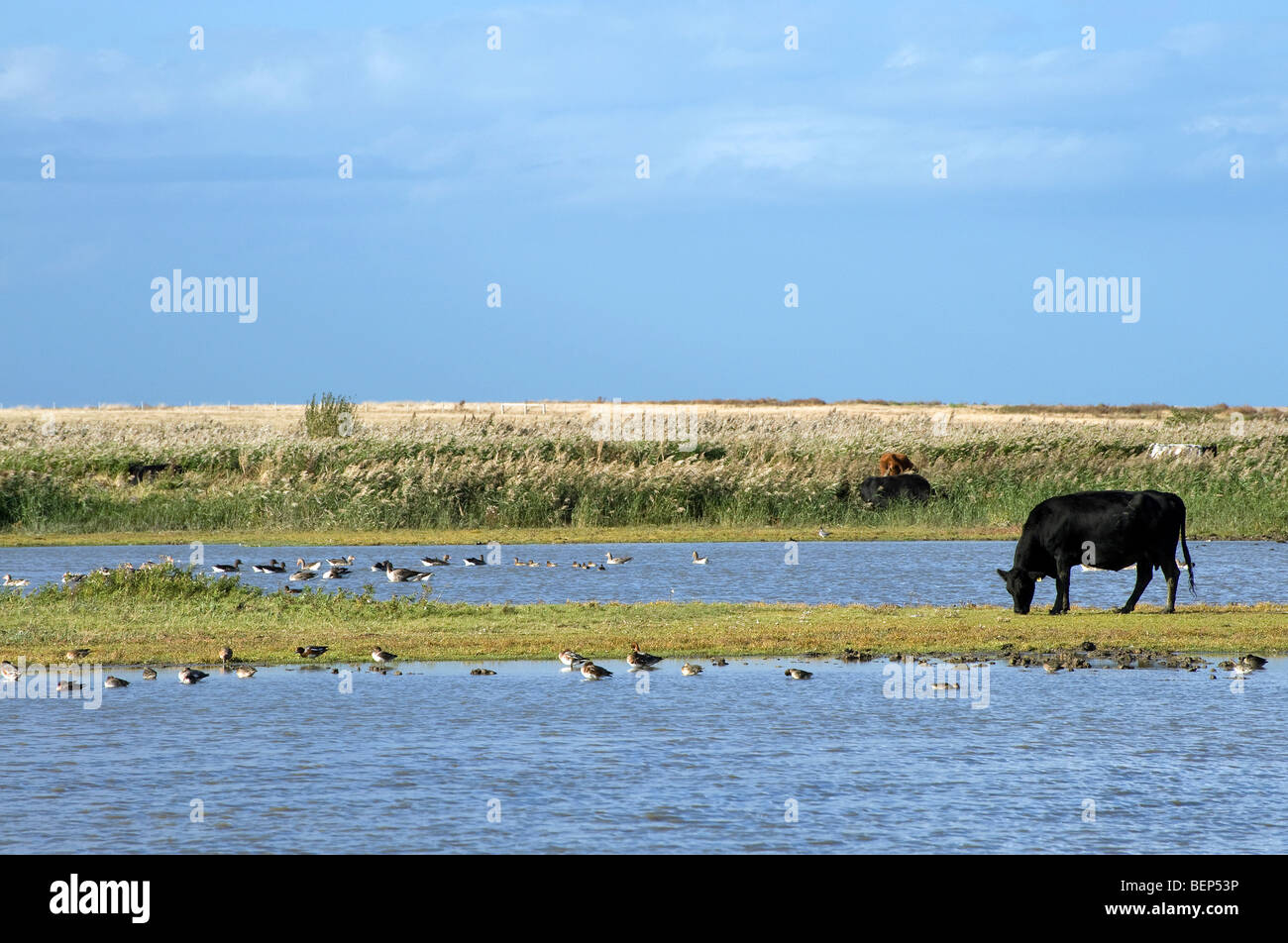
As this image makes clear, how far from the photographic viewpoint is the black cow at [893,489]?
37531 mm

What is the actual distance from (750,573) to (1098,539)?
8.33 metres

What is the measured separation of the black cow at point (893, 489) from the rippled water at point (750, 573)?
171 inches

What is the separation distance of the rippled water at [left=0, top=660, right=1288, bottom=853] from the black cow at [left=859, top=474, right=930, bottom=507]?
2209 cm

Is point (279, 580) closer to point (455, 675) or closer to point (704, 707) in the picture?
point (455, 675)

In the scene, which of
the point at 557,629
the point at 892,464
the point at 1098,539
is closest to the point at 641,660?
the point at 557,629

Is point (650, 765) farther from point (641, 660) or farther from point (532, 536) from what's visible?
point (532, 536)

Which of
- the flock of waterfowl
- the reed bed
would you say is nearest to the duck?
the flock of waterfowl

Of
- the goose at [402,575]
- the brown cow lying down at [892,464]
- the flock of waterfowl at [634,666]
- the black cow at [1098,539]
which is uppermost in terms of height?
the brown cow lying down at [892,464]

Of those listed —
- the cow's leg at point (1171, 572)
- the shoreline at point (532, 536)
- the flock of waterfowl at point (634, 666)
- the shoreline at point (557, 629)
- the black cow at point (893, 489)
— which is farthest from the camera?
the black cow at point (893, 489)

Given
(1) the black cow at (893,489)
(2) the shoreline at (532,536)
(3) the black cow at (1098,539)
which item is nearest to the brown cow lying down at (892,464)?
(1) the black cow at (893,489)

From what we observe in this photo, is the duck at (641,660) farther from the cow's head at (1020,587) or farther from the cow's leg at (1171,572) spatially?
the cow's leg at (1171,572)

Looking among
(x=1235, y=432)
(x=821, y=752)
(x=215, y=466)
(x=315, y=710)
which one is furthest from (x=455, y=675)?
(x=1235, y=432)

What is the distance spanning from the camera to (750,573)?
26750 millimetres

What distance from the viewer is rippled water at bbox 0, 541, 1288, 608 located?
75.0ft
